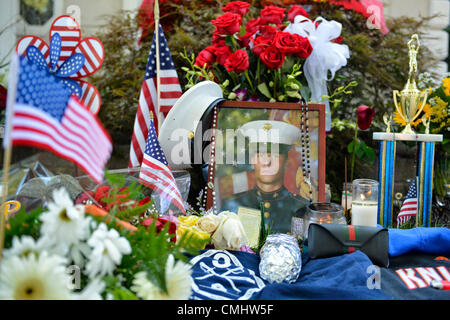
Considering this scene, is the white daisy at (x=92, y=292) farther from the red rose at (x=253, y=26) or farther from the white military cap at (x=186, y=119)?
the red rose at (x=253, y=26)

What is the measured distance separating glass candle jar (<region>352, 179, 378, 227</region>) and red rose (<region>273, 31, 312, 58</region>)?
538 millimetres

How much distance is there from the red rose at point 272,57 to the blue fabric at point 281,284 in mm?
702

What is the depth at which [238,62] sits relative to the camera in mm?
1521

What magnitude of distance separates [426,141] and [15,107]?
1.39 metres

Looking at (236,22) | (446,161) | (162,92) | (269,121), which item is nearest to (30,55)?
(162,92)

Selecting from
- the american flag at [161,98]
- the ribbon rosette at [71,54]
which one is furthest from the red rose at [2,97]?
the american flag at [161,98]

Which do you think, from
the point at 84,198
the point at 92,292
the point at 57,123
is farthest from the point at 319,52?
the point at 92,292

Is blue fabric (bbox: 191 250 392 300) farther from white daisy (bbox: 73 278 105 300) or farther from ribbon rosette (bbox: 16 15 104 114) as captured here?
ribbon rosette (bbox: 16 15 104 114)

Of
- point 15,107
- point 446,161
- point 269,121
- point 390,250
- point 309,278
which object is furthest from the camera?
point 446,161

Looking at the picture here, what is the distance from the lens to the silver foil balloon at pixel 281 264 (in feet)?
3.34

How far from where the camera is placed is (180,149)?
60.0 inches

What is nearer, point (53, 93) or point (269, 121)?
point (53, 93)

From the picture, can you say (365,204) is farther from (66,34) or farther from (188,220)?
(66,34)
